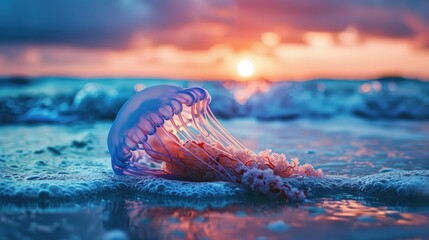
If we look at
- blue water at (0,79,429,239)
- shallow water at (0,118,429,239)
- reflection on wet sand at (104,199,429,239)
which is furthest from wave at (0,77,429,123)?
reflection on wet sand at (104,199,429,239)

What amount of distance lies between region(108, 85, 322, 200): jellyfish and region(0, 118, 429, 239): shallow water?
0.10 metres

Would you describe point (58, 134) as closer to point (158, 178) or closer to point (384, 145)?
point (158, 178)

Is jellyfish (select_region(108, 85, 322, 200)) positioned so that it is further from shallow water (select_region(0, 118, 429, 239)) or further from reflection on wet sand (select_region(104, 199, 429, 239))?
reflection on wet sand (select_region(104, 199, 429, 239))

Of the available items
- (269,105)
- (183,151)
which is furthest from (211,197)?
(269,105)

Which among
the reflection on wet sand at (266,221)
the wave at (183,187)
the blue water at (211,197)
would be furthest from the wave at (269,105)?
the reflection on wet sand at (266,221)

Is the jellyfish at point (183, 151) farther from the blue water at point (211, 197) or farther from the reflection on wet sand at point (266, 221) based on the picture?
the reflection on wet sand at point (266, 221)

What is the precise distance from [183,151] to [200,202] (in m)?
0.47

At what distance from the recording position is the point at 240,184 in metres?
3.52

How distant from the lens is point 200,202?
3361 millimetres

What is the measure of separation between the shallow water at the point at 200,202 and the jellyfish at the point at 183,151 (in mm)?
101

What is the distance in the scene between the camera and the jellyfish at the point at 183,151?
3408 millimetres

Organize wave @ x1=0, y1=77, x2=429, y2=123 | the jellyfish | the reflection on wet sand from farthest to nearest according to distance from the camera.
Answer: wave @ x1=0, y1=77, x2=429, y2=123 < the jellyfish < the reflection on wet sand

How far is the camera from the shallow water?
2.80 m

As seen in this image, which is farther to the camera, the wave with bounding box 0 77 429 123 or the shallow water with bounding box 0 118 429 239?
the wave with bounding box 0 77 429 123
